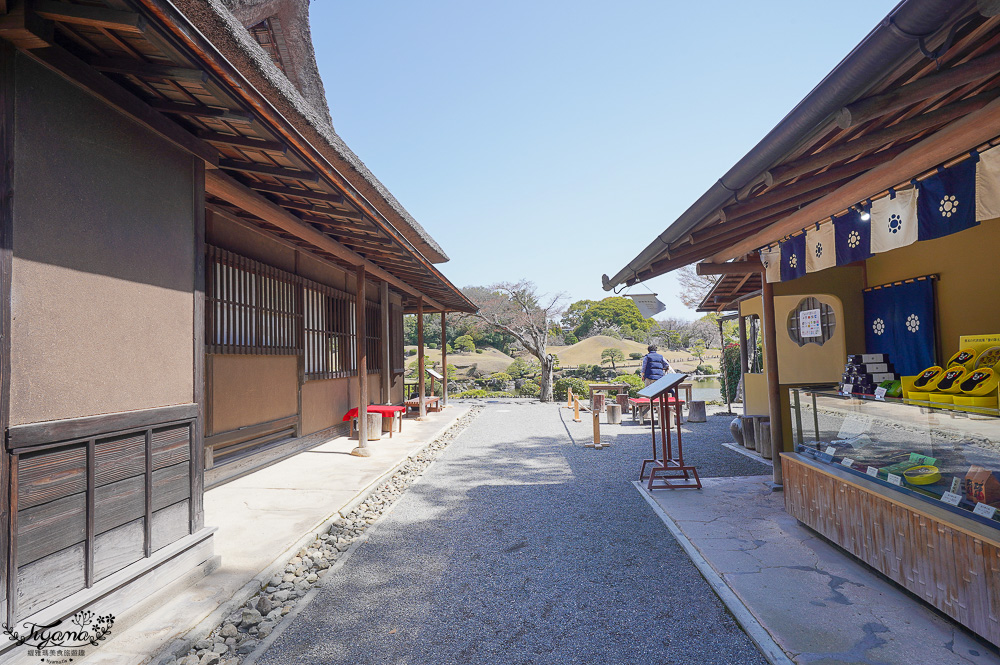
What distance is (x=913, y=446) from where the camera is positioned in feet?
9.62

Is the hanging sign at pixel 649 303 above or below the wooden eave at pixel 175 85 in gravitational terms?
below

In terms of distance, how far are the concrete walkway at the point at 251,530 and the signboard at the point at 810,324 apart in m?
5.85

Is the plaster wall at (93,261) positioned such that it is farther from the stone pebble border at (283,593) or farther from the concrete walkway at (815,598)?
the concrete walkway at (815,598)

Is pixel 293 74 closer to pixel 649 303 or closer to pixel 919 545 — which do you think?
pixel 649 303

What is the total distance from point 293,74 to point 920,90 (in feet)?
29.9

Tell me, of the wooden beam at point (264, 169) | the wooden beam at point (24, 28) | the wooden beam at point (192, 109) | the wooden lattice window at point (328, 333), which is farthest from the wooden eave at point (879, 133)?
the wooden lattice window at point (328, 333)

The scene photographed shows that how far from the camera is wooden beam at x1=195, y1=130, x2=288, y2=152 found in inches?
131

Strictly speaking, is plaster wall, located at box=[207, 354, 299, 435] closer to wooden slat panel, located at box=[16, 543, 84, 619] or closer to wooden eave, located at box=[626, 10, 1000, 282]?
wooden slat panel, located at box=[16, 543, 84, 619]

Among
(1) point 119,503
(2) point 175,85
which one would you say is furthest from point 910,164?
(1) point 119,503

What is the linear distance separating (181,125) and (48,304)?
160 cm

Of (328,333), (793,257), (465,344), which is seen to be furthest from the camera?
(465,344)

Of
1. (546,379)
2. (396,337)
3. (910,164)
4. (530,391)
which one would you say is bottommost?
(530,391)

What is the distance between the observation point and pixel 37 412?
2297mm

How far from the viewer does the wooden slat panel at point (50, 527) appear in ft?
7.23
